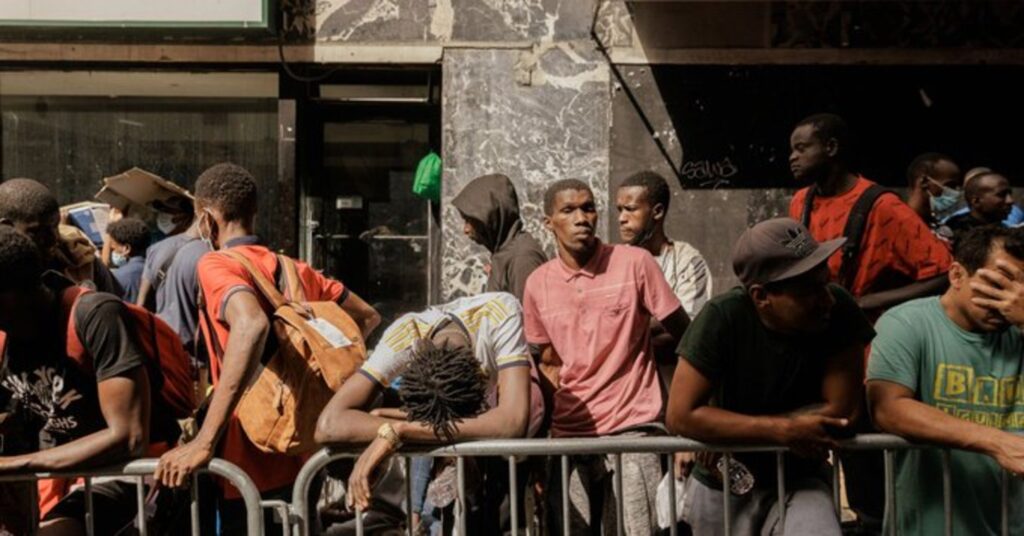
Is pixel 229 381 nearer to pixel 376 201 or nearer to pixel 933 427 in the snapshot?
pixel 933 427

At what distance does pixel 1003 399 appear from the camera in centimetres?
521

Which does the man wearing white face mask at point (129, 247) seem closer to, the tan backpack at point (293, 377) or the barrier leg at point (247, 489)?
the tan backpack at point (293, 377)

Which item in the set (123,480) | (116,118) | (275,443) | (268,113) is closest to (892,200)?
(275,443)

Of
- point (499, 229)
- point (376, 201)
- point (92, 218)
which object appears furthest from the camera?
point (376, 201)

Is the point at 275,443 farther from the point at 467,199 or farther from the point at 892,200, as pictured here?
the point at 892,200

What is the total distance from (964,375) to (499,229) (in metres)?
2.94

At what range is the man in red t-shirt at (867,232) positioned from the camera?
268 inches

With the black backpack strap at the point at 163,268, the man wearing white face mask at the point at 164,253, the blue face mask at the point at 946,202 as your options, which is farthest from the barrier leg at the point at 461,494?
the blue face mask at the point at 946,202

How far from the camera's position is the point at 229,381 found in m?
5.51

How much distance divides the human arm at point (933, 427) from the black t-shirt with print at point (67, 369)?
2686 millimetres

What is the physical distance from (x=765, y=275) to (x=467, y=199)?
2800 mm

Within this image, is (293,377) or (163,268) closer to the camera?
(293,377)

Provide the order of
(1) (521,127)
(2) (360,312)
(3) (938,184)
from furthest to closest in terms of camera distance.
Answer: (1) (521,127) → (3) (938,184) → (2) (360,312)

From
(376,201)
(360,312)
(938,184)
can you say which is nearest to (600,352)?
(360,312)
